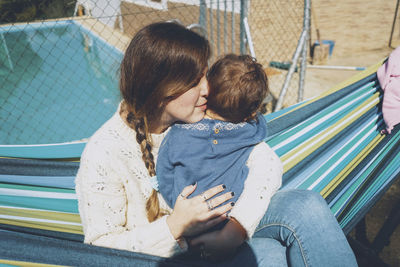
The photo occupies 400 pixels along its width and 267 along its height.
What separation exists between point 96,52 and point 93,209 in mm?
9054

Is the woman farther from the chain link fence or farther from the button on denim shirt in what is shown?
the chain link fence

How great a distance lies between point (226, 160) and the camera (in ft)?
3.92

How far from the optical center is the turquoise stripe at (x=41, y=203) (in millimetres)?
1301

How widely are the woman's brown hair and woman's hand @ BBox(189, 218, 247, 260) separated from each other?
0.34 metres

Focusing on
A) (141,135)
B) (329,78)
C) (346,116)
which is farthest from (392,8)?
(141,135)

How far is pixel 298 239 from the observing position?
3.47ft

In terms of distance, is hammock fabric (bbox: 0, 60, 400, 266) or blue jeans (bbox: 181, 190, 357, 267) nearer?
hammock fabric (bbox: 0, 60, 400, 266)

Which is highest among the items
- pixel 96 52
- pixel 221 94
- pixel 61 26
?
pixel 221 94

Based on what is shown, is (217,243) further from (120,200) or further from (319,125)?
(319,125)

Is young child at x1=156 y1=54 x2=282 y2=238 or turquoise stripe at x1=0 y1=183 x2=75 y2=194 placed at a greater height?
young child at x1=156 y1=54 x2=282 y2=238

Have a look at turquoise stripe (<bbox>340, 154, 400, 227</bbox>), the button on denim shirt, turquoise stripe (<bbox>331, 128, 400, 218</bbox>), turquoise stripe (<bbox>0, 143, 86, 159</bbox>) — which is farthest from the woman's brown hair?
turquoise stripe (<bbox>340, 154, 400, 227</bbox>)

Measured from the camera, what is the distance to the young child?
1133 mm

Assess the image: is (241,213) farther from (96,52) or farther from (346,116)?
(96,52)

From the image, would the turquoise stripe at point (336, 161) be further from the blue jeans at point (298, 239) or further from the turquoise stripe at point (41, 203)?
the turquoise stripe at point (41, 203)
